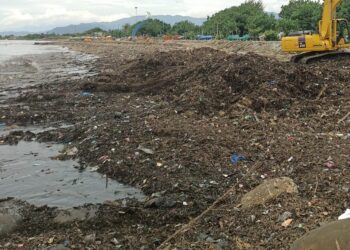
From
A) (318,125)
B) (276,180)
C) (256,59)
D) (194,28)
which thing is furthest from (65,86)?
(194,28)

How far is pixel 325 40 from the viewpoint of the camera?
18.5 meters

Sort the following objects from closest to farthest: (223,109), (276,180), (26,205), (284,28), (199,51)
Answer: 1. (276,180)
2. (26,205)
3. (223,109)
4. (199,51)
5. (284,28)

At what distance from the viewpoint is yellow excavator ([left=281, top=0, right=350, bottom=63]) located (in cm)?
1814

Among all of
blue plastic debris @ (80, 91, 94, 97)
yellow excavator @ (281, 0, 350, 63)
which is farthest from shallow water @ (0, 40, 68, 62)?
yellow excavator @ (281, 0, 350, 63)

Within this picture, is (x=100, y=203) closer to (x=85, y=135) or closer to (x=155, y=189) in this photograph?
(x=155, y=189)

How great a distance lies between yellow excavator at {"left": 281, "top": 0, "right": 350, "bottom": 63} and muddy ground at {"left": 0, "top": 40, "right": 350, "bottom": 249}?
5.99 meters

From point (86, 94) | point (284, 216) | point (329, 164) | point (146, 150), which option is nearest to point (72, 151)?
point (146, 150)

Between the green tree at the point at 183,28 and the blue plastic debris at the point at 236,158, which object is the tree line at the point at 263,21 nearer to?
the green tree at the point at 183,28

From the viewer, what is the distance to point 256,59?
531 inches

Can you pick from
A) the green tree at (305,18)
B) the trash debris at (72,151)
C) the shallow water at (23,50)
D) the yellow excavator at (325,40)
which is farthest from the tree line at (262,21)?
the trash debris at (72,151)

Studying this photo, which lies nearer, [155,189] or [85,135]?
[155,189]

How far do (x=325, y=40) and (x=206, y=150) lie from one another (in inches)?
501

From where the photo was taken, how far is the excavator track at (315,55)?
1776 cm

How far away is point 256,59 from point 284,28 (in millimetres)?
31292
